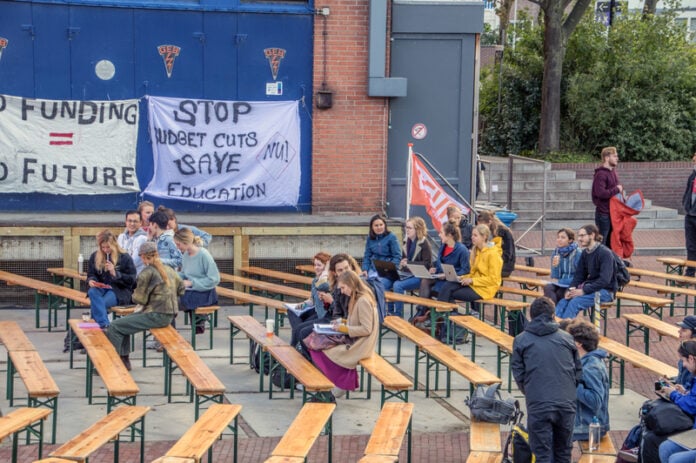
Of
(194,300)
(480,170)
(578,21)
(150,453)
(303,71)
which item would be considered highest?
(578,21)

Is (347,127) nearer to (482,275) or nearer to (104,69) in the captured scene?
(104,69)

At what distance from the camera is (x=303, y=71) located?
18938 millimetres

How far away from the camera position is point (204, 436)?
30.8 ft

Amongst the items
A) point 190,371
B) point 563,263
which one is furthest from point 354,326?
point 563,263

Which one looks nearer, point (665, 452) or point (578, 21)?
point (665, 452)

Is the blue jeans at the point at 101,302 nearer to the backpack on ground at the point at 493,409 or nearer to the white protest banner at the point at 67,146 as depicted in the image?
the white protest banner at the point at 67,146

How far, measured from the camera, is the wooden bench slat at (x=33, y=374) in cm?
1055

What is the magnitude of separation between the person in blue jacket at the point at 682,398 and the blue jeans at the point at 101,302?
7.01m

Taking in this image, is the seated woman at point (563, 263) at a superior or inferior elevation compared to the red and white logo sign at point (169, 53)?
inferior

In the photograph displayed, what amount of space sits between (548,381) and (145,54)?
36.5 feet

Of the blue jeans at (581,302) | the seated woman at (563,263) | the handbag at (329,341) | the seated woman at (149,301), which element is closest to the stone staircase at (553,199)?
the seated woman at (563,263)

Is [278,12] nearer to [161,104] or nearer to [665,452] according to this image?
[161,104]

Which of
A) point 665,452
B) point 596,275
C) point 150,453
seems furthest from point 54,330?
point 665,452

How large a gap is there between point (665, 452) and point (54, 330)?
369 inches
